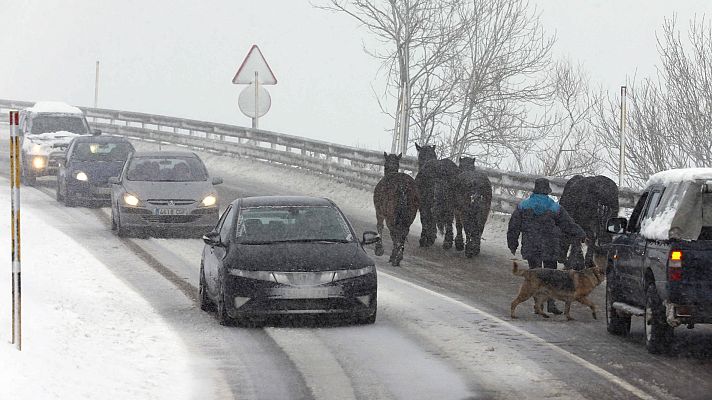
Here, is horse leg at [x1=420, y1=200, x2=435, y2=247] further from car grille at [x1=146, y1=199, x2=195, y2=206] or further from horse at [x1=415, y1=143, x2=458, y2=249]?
car grille at [x1=146, y1=199, x2=195, y2=206]

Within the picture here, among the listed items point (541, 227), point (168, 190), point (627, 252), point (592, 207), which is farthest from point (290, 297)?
point (168, 190)

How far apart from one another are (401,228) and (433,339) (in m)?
7.26

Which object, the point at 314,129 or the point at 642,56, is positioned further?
the point at 314,129

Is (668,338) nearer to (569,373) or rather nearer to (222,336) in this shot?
(569,373)

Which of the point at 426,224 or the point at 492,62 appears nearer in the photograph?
the point at 426,224

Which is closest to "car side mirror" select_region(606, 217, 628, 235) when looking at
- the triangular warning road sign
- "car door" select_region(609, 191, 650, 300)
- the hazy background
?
"car door" select_region(609, 191, 650, 300)

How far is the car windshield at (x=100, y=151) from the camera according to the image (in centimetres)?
2885

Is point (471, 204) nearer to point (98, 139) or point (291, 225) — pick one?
point (291, 225)

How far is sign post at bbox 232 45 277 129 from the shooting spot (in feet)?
111

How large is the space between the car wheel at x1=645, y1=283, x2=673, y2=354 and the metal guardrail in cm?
920

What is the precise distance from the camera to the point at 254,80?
33750 millimetres

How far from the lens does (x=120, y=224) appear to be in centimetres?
2333

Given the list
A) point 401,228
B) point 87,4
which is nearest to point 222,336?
point 401,228

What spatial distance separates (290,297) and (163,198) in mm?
10308
